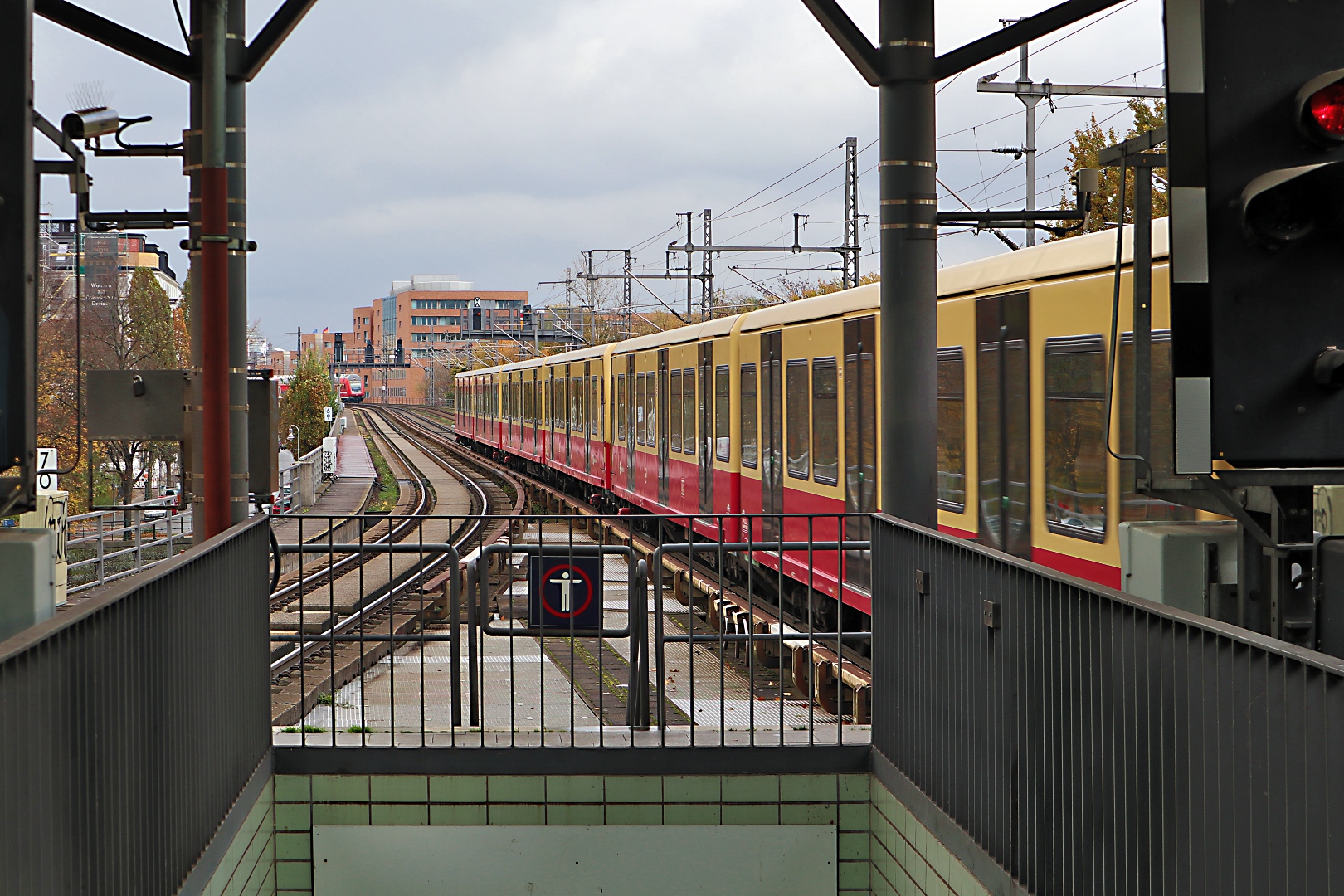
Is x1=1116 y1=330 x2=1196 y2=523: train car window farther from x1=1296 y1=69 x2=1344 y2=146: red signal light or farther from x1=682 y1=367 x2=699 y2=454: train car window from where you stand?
x1=682 y1=367 x2=699 y2=454: train car window

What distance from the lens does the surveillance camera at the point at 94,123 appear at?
22.4 feet

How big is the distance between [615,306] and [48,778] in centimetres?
6098

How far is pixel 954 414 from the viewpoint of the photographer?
28.9 ft

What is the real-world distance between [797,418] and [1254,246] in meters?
8.92

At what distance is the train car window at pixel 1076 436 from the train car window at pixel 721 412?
743 cm

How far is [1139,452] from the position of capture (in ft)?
12.5

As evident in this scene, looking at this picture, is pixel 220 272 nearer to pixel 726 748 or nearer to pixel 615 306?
pixel 726 748

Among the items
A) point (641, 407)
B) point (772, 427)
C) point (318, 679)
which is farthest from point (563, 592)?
point (641, 407)

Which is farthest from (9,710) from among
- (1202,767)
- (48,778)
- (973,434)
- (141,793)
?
(973,434)

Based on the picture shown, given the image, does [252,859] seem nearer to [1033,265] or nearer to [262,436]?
[262,436]

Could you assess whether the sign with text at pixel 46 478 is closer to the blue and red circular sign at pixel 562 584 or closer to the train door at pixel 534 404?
the blue and red circular sign at pixel 562 584

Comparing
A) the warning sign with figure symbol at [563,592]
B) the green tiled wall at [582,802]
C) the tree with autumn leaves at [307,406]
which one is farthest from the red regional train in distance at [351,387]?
the green tiled wall at [582,802]

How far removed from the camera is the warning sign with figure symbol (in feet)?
22.5

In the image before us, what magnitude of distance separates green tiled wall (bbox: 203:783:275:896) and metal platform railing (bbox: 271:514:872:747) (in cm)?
41
